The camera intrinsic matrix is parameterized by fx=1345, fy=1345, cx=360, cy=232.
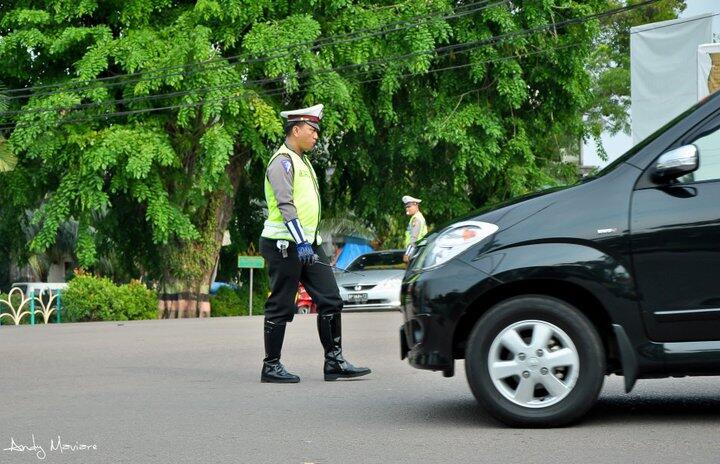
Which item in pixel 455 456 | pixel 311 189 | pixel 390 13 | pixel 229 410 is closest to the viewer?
pixel 455 456

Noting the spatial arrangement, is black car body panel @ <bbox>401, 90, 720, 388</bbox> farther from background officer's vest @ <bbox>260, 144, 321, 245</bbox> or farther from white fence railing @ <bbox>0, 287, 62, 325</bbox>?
white fence railing @ <bbox>0, 287, 62, 325</bbox>

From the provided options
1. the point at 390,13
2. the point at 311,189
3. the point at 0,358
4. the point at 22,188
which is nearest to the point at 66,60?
the point at 22,188

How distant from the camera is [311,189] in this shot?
30.7ft

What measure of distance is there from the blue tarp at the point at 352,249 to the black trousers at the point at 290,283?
37046 millimetres

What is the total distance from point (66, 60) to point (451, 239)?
1951cm

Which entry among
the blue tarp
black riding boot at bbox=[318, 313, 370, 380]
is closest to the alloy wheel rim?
black riding boot at bbox=[318, 313, 370, 380]

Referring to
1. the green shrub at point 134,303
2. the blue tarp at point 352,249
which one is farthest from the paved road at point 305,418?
A: the blue tarp at point 352,249

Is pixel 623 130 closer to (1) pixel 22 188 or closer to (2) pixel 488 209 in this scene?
(1) pixel 22 188

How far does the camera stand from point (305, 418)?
7586 mm

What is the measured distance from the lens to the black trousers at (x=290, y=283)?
922cm

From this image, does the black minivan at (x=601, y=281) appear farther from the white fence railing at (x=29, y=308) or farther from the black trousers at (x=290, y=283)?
the white fence railing at (x=29, y=308)

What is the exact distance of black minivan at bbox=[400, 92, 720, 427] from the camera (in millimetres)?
6617

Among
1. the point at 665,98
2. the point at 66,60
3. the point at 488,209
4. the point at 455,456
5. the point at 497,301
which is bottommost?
the point at 455,456

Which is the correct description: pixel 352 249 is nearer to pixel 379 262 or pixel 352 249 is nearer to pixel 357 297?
pixel 379 262
